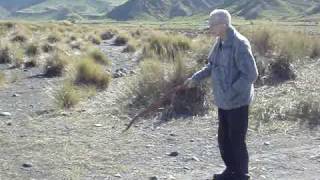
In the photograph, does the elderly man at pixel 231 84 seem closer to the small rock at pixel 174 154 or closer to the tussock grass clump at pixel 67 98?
the small rock at pixel 174 154

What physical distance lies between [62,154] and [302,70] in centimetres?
876

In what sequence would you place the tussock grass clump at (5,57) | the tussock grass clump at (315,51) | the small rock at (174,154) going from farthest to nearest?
the tussock grass clump at (5,57) → the tussock grass clump at (315,51) → the small rock at (174,154)

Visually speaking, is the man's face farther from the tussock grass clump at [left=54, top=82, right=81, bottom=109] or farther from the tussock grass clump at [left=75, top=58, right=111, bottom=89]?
the tussock grass clump at [left=75, top=58, right=111, bottom=89]

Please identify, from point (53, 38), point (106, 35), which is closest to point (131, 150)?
point (53, 38)

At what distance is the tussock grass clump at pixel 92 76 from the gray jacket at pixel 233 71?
971 centimetres

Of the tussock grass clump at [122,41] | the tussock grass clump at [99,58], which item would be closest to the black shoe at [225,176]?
the tussock grass clump at [99,58]

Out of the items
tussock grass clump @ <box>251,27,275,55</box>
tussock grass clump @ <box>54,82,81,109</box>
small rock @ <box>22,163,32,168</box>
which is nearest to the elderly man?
small rock @ <box>22,163,32,168</box>

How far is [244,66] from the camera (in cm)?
769

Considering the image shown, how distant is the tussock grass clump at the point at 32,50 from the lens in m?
29.1

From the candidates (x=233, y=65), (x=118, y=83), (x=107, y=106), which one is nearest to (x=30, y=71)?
(x=118, y=83)

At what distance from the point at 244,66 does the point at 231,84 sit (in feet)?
1.03

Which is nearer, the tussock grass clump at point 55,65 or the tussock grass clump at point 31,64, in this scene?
the tussock grass clump at point 55,65

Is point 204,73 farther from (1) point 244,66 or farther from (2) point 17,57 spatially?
(2) point 17,57

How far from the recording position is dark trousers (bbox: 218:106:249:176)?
317 inches
